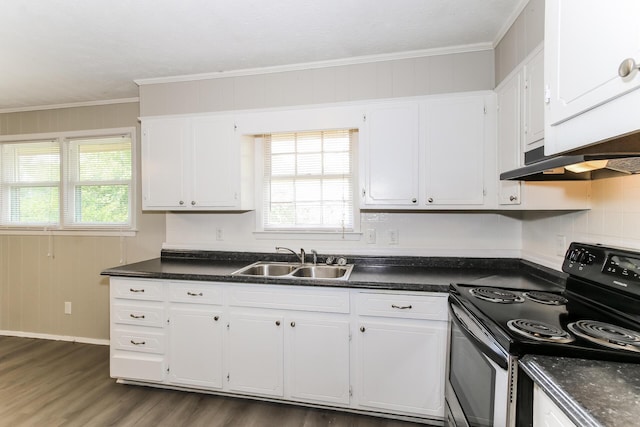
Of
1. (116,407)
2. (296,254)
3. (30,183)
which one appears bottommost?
(116,407)

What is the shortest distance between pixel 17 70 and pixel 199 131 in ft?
5.01

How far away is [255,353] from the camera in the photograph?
2.20m

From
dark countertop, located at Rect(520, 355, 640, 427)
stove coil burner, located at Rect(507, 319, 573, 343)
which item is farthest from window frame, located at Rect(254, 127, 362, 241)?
dark countertop, located at Rect(520, 355, 640, 427)

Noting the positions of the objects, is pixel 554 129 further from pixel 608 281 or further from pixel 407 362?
pixel 407 362

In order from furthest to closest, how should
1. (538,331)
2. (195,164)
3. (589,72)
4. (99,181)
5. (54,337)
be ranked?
(54,337)
(99,181)
(195,164)
(538,331)
(589,72)

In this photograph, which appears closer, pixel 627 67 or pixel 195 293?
pixel 627 67

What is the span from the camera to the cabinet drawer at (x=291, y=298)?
208 centimetres

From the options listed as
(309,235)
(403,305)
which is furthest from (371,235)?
(403,305)

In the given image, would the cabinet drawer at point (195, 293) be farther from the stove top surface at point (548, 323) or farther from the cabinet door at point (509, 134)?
the cabinet door at point (509, 134)

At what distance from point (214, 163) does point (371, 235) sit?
142 cm

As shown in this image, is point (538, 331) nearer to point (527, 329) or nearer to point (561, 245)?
point (527, 329)

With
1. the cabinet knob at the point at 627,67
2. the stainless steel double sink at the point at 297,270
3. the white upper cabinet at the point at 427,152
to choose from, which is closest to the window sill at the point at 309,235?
the stainless steel double sink at the point at 297,270

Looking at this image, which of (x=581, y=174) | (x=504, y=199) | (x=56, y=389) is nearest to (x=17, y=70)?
(x=56, y=389)

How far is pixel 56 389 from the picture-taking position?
96.3 inches
